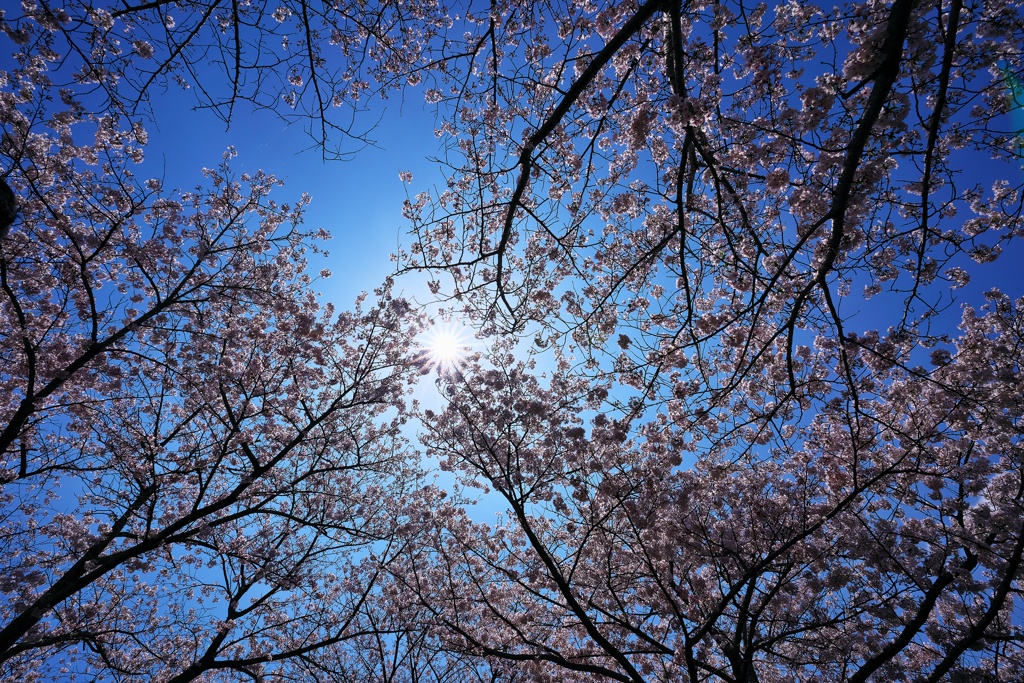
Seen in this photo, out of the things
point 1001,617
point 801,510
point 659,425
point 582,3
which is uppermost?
point 582,3

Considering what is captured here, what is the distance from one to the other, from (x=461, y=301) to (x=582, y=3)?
13.1ft

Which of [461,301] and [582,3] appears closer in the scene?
[582,3]

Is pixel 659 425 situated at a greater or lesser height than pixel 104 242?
lesser

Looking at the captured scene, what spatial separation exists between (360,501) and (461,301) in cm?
876

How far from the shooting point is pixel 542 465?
29.7 feet

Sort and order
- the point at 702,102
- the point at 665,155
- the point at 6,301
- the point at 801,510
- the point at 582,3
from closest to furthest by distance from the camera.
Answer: the point at 702,102, the point at 665,155, the point at 582,3, the point at 801,510, the point at 6,301

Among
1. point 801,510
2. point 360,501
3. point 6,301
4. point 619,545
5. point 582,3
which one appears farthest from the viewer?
point 360,501

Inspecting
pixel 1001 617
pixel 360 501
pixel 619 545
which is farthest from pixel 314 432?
pixel 1001 617

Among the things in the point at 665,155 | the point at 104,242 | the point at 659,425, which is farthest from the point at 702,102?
the point at 104,242

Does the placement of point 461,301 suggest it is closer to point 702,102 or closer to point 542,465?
point 702,102

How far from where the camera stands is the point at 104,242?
8.20 metres

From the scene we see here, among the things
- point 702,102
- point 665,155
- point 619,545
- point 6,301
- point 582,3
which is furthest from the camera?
point 619,545

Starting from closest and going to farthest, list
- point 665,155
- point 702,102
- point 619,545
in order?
1. point 702,102
2. point 665,155
3. point 619,545

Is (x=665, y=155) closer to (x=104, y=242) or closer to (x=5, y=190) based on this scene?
(x=5, y=190)
